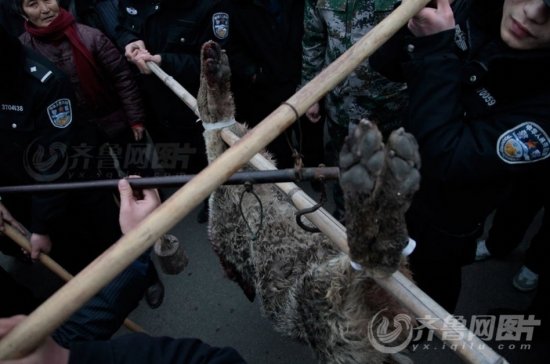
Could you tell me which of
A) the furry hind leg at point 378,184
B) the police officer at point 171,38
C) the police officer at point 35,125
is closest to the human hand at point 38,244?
the police officer at point 35,125

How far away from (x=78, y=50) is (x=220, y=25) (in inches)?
44.6

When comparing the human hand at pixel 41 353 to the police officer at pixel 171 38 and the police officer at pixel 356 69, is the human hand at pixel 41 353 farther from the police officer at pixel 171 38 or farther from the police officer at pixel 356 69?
the police officer at pixel 171 38

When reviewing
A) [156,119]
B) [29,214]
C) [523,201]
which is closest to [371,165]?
[523,201]

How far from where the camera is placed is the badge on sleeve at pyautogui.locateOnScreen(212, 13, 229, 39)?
3256 millimetres

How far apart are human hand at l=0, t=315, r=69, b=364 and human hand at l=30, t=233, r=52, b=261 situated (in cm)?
198

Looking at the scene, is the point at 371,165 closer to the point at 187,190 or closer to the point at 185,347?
the point at 187,190

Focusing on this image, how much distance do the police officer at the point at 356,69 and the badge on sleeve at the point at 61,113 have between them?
167cm

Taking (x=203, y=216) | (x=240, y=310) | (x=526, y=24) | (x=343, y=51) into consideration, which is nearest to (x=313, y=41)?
(x=343, y=51)

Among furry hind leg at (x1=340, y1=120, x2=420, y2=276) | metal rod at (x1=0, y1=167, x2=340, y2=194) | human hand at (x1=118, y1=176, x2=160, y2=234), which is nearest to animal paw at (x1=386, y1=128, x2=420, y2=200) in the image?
furry hind leg at (x1=340, y1=120, x2=420, y2=276)

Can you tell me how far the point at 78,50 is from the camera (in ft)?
10.3

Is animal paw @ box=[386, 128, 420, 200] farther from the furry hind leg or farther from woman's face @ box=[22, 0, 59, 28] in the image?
woman's face @ box=[22, 0, 59, 28]

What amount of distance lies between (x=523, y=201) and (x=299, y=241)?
6.90 ft

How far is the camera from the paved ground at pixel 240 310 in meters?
3.11

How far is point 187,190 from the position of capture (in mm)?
1120
